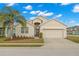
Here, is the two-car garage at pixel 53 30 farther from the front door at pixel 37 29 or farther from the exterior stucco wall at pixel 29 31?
the exterior stucco wall at pixel 29 31

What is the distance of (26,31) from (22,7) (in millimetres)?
1511

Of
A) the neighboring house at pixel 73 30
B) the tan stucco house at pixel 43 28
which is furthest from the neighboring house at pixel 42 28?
the neighboring house at pixel 73 30

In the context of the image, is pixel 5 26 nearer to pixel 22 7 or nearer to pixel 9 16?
pixel 9 16

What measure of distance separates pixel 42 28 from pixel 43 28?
8cm

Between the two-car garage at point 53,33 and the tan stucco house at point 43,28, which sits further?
the two-car garage at point 53,33

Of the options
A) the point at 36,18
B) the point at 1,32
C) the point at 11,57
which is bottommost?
the point at 11,57

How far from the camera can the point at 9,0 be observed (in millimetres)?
11570

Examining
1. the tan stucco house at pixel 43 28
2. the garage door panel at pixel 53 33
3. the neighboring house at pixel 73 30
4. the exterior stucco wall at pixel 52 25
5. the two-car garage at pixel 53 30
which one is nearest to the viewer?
the neighboring house at pixel 73 30

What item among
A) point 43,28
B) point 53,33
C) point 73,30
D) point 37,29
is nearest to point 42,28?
point 43,28

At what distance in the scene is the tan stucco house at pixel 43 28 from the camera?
12242 millimetres

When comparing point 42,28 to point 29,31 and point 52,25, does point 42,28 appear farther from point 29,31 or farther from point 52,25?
point 29,31

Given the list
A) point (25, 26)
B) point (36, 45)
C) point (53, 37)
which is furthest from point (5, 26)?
point (53, 37)

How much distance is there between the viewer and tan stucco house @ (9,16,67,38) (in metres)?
12.2

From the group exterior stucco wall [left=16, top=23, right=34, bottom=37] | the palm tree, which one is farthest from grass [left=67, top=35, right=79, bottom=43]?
the palm tree
